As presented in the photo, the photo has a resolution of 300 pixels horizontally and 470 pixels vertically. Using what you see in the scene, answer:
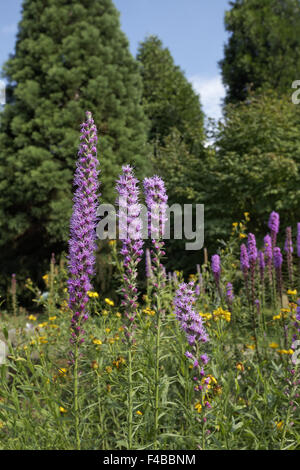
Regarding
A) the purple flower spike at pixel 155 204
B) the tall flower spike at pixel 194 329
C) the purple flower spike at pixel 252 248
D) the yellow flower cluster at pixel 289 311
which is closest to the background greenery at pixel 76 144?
the purple flower spike at pixel 252 248

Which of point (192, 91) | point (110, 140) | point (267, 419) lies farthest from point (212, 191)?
point (192, 91)

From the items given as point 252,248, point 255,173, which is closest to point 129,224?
point 252,248

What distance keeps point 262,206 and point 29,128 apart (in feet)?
17.7

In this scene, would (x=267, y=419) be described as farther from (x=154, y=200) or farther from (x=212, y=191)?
(x=212, y=191)

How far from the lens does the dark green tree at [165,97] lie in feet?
64.9

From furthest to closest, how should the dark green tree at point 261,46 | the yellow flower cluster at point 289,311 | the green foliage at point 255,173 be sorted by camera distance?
the dark green tree at point 261,46
the green foliage at point 255,173
the yellow flower cluster at point 289,311

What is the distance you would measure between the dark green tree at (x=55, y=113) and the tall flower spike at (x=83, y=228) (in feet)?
21.0

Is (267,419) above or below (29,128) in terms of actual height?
below

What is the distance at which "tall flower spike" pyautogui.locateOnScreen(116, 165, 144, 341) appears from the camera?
210 cm

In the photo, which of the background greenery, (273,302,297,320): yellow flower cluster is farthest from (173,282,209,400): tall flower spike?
the background greenery

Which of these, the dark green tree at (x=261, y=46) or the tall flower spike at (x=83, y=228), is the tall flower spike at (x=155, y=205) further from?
the dark green tree at (x=261, y=46)

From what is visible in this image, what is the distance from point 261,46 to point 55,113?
15922 mm
